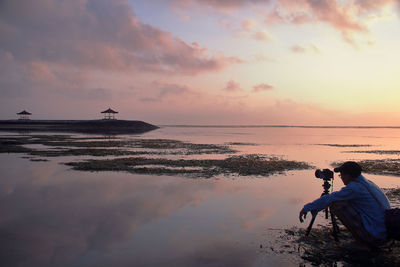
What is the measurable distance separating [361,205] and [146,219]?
6.36 metres

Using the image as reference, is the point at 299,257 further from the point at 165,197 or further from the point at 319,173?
the point at 165,197

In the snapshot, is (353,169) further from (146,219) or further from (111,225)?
(111,225)

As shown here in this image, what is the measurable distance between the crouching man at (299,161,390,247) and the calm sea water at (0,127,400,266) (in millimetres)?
1504

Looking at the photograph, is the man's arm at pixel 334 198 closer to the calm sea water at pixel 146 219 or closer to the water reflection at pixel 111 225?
the calm sea water at pixel 146 219

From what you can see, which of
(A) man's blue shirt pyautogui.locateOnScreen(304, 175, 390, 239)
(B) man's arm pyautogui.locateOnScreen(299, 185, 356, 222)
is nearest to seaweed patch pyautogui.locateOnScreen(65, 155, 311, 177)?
(B) man's arm pyautogui.locateOnScreen(299, 185, 356, 222)

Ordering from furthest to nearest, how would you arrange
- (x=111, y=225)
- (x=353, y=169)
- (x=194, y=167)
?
(x=194, y=167), (x=111, y=225), (x=353, y=169)

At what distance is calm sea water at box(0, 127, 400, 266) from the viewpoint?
22.4ft

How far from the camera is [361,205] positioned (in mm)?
6266

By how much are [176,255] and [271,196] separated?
728 cm

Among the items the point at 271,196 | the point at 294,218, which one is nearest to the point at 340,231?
the point at 294,218

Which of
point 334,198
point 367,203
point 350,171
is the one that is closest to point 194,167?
point 334,198

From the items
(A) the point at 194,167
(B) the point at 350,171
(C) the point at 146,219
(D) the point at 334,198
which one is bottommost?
(C) the point at 146,219

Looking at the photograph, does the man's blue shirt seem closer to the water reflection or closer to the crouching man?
the crouching man

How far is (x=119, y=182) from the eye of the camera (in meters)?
15.8
